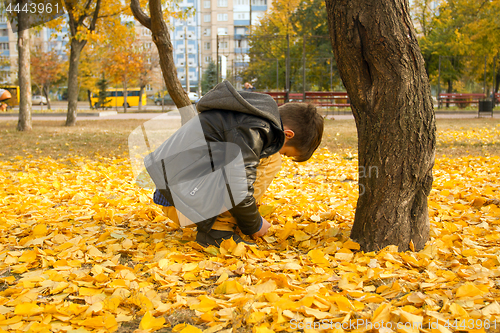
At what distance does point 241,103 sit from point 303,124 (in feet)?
1.43

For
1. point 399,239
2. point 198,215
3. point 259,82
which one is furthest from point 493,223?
point 259,82

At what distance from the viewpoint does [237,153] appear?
2.09 metres

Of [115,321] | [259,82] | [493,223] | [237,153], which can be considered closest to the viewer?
[115,321]

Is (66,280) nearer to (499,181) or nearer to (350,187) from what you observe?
(350,187)

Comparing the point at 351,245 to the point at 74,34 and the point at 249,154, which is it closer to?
the point at 249,154

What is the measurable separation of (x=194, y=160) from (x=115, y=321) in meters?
1.00

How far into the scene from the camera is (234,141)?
6.98ft

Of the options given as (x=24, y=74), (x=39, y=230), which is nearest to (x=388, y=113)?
(x=39, y=230)

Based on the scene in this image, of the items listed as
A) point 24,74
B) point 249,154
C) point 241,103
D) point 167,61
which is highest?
point 24,74

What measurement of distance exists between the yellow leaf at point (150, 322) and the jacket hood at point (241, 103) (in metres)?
1.12

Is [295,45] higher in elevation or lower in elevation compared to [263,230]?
higher

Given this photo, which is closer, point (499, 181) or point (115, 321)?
point (115, 321)

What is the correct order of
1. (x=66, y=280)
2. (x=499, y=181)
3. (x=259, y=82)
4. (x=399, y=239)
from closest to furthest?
1. (x=66, y=280)
2. (x=399, y=239)
3. (x=499, y=181)
4. (x=259, y=82)

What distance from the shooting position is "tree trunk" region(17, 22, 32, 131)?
9961 mm
